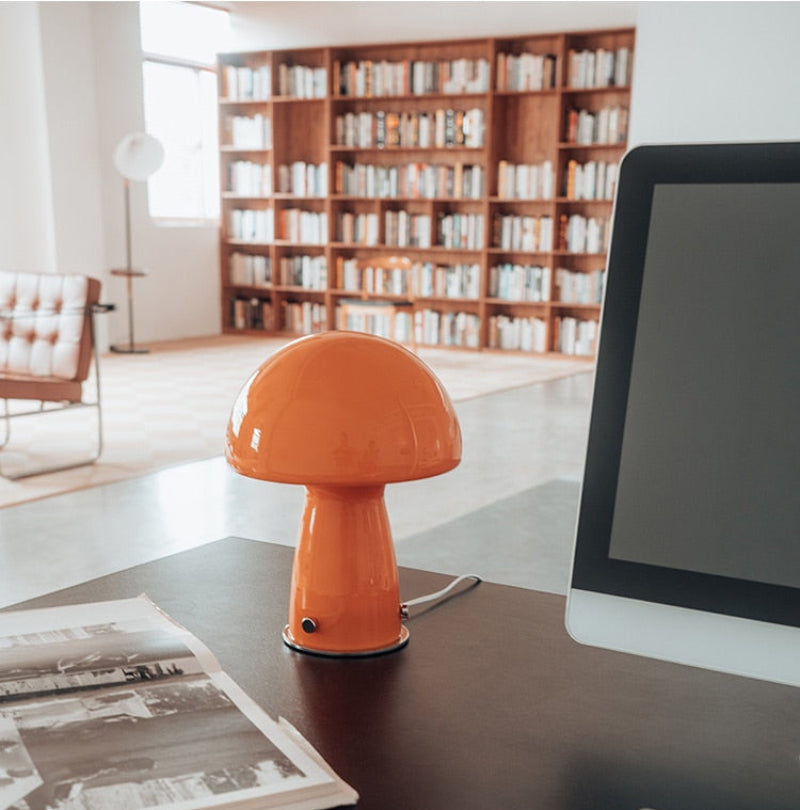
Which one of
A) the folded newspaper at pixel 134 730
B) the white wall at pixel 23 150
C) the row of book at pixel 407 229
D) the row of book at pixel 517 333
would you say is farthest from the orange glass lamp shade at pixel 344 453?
the row of book at pixel 407 229

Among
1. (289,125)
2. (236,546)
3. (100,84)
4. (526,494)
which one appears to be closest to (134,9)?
(100,84)

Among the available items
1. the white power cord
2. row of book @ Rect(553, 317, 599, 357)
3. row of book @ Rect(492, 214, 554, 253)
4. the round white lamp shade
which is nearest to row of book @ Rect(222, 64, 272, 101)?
the round white lamp shade

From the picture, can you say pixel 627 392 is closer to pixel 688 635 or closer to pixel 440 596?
pixel 688 635

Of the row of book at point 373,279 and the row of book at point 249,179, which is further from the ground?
the row of book at point 249,179

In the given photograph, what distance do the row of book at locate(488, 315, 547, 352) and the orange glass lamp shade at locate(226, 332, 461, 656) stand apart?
7232 millimetres

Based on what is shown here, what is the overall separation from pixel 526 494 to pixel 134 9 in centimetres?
556

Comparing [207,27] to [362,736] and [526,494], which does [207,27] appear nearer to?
[526,494]

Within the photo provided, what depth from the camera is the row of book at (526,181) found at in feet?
25.6

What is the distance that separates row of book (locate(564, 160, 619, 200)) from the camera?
7598mm

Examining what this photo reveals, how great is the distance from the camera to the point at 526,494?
3943 mm

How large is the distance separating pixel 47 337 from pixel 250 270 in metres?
4.94

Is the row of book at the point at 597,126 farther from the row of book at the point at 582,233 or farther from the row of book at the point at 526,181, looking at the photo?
the row of book at the point at 582,233

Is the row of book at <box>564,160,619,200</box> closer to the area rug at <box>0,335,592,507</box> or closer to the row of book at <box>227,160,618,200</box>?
the row of book at <box>227,160,618,200</box>

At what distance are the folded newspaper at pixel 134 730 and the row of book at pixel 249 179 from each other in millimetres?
8236
